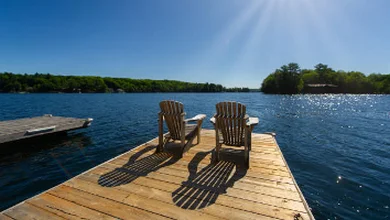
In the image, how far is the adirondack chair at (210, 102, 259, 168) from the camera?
3.74 metres

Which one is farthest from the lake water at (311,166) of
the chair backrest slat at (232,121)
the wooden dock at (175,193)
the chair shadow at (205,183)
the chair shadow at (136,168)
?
the chair shadow at (136,168)

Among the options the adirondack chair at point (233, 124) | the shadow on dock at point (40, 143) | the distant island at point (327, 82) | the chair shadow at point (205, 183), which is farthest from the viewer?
the distant island at point (327, 82)

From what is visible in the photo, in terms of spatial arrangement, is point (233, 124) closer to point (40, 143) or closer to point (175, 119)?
point (175, 119)

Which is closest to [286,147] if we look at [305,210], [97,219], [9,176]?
[305,210]

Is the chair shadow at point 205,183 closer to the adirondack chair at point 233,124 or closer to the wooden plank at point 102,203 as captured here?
the adirondack chair at point 233,124

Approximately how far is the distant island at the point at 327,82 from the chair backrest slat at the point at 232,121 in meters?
73.1

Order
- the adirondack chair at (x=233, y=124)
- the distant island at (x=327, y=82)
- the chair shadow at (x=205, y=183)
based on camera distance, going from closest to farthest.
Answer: the chair shadow at (x=205, y=183) → the adirondack chair at (x=233, y=124) → the distant island at (x=327, y=82)

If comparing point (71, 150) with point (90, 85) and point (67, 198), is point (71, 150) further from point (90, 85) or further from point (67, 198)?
point (90, 85)

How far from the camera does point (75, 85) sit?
278 ft

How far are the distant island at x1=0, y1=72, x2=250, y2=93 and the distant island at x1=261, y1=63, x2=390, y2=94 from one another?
48.4 meters

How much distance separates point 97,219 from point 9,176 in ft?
15.3

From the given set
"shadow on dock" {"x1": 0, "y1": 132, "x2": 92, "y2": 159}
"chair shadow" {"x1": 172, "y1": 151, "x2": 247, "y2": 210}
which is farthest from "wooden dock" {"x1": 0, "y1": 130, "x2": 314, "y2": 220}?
"shadow on dock" {"x1": 0, "y1": 132, "x2": 92, "y2": 159}

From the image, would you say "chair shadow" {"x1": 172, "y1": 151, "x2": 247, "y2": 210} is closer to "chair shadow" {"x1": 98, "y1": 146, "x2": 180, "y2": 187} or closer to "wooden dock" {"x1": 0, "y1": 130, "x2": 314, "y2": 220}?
"wooden dock" {"x1": 0, "y1": 130, "x2": 314, "y2": 220}

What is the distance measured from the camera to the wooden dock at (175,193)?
2268 mm
